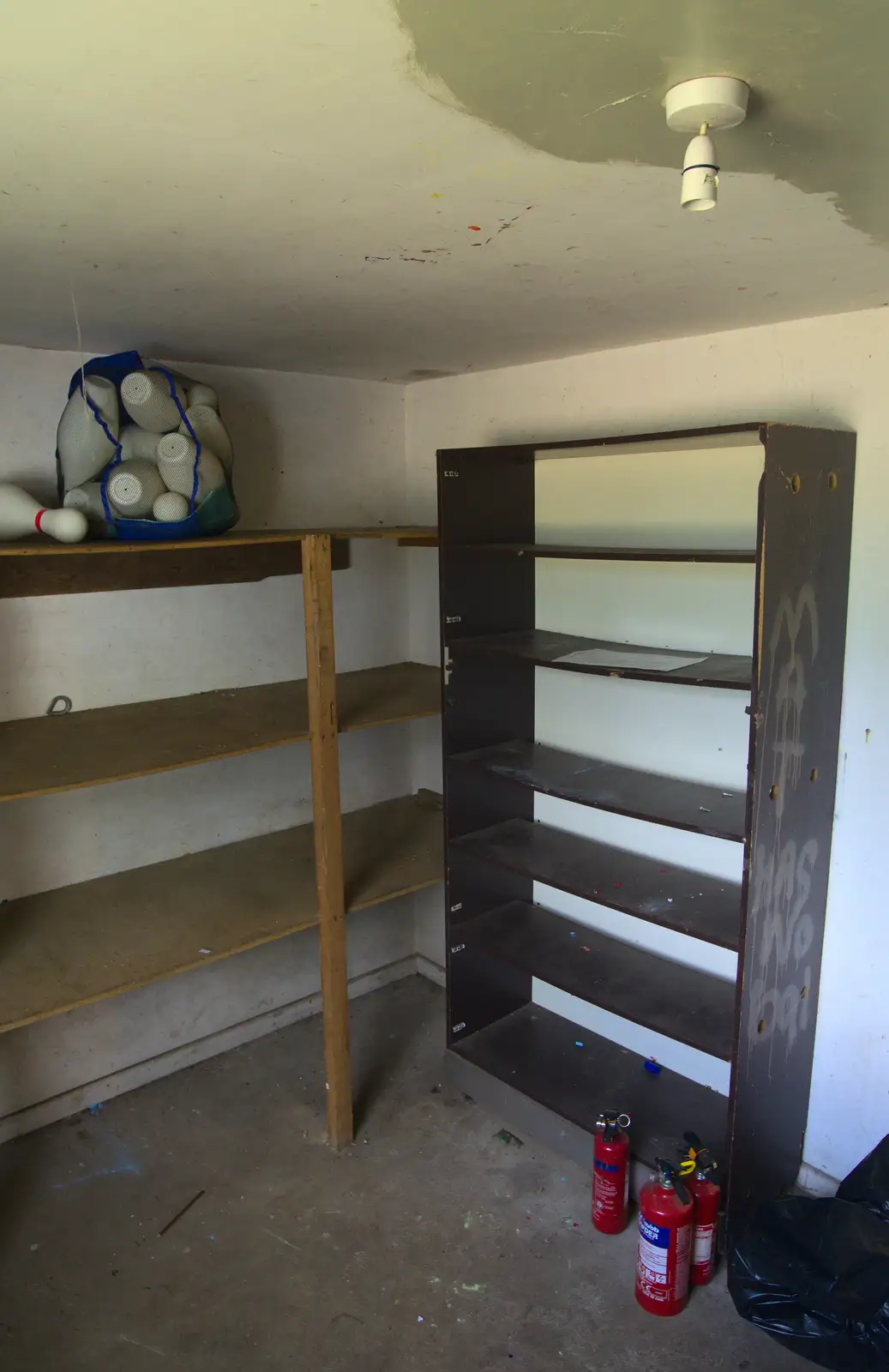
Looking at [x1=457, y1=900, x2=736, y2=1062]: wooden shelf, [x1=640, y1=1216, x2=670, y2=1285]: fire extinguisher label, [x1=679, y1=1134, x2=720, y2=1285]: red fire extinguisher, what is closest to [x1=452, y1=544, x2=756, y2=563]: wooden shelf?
[x1=457, y1=900, x2=736, y2=1062]: wooden shelf

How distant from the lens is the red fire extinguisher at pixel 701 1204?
6.96 ft

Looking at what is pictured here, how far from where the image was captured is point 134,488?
2.14m

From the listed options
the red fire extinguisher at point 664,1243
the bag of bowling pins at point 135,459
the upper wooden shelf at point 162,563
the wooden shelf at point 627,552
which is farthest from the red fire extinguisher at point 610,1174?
the bag of bowling pins at point 135,459

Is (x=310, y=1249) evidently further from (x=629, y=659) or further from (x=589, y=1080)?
(x=629, y=659)

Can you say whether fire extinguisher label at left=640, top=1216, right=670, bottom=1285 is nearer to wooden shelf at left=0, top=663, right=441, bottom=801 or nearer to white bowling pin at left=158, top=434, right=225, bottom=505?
wooden shelf at left=0, top=663, right=441, bottom=801

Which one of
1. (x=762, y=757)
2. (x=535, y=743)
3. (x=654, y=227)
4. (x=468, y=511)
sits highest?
(x=654, y=227)

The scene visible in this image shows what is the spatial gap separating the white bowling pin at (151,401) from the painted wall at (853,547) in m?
1.20

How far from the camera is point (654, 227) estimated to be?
1.40m

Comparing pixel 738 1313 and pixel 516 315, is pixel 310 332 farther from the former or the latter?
pixel 738 1313

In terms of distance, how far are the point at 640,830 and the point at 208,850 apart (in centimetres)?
145

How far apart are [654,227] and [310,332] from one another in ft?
3.66

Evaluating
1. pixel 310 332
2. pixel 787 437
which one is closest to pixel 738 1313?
pixel 787 437

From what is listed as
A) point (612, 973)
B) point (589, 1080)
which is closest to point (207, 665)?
point (612, 973)

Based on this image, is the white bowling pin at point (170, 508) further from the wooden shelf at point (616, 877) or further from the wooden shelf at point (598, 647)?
the wooden shelf at point (616, 877)
